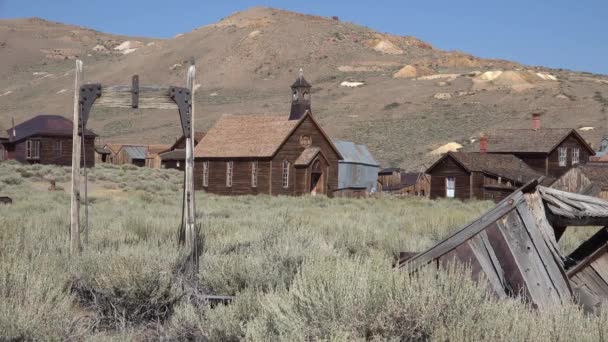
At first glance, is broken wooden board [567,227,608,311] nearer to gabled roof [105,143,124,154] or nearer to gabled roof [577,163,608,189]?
gabled roof [577,163,608,189]

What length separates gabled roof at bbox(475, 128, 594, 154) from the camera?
40062mm

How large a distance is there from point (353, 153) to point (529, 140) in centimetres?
1066

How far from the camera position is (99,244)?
9.79 m

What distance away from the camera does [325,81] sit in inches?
3890

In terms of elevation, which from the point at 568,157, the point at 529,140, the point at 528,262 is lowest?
the point at 528,262

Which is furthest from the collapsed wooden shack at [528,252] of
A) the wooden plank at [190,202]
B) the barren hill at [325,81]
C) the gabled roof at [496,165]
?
the barren hill at [325,81]

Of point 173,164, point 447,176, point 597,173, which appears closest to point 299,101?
point 447,176

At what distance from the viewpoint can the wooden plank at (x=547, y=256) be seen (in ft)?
18.0

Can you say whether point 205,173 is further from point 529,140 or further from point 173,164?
point 529,140

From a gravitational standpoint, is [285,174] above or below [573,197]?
below

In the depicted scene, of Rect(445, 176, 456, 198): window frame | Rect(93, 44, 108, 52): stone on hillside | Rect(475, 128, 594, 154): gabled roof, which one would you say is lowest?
Rect(445, 176, 456, 198): window frame

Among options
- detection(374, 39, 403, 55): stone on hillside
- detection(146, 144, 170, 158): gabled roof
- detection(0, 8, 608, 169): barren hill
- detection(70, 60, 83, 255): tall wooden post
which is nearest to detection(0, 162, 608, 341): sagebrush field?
detection(70, 60, 83, 255): tall wooden post

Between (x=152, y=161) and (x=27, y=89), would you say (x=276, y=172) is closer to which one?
(x=152, y=161)

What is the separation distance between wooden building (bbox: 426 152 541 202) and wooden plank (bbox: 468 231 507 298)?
29.6 meters
